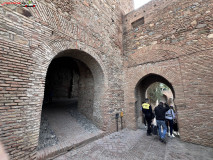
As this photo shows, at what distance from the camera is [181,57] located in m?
4.30

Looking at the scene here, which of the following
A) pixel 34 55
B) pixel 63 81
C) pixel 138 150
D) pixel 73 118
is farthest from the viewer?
pixel 63 81

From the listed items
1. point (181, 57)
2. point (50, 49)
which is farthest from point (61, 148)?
point (181, 57)

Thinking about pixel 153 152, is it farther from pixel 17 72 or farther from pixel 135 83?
pixel 17 72

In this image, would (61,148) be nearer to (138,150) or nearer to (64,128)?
(64,128)

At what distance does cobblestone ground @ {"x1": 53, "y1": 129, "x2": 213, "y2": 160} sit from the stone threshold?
4.9 inches

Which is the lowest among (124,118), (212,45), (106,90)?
(124,118)

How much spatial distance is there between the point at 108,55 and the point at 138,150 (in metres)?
4.14

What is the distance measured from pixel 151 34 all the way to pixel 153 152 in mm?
5228

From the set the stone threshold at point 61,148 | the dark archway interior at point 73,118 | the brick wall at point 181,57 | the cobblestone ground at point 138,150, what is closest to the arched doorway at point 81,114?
the dark archway interior at point 73,118

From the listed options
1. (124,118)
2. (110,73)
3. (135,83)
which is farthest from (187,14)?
(124,118)

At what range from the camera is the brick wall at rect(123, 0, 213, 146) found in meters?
3.77

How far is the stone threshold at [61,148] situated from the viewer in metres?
2.73

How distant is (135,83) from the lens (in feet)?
18.0

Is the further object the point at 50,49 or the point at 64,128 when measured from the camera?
the point at 64,128
